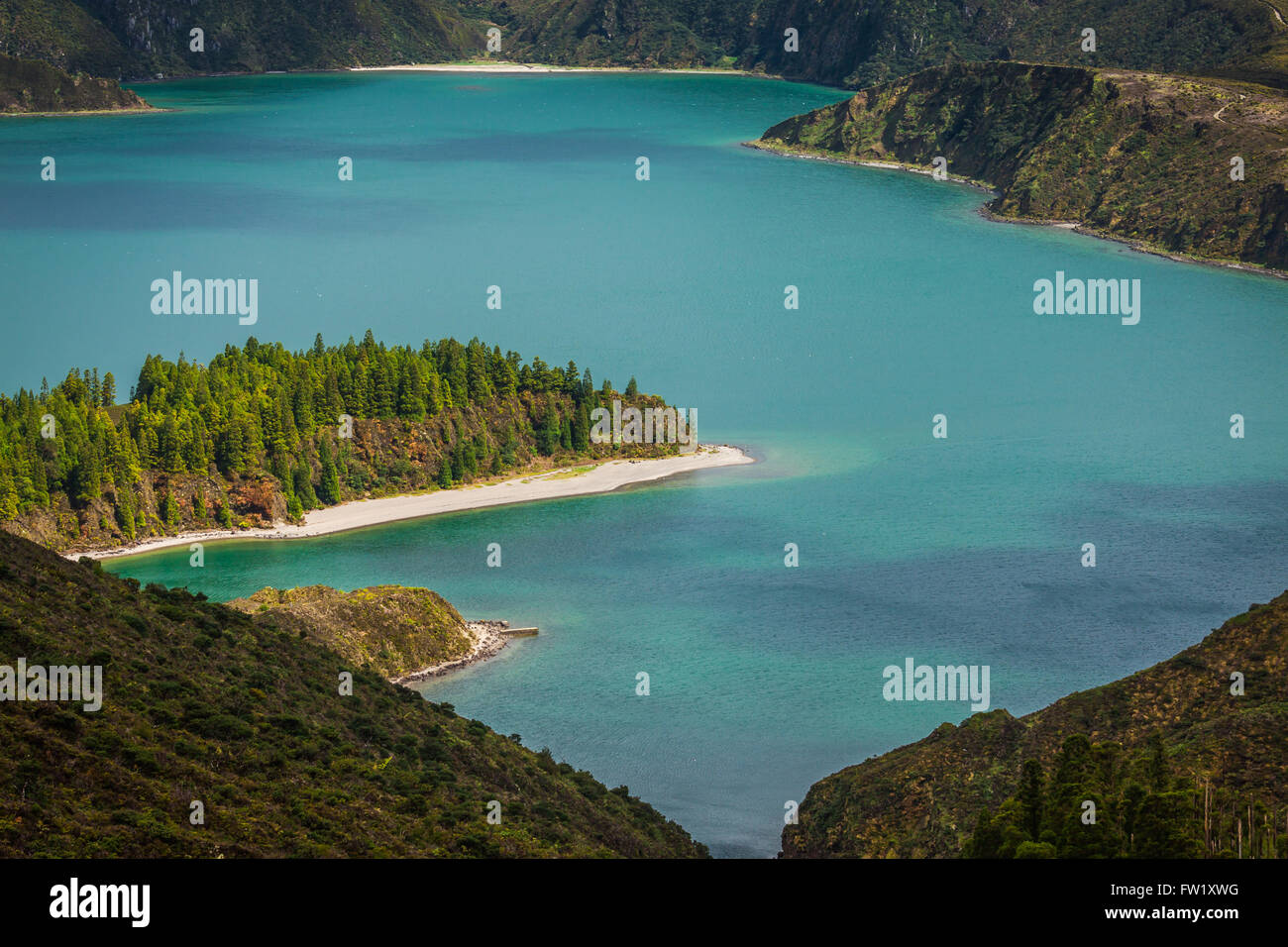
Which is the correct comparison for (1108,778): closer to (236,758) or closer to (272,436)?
(236,758)

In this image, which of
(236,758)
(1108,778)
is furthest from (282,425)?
(1108,778)

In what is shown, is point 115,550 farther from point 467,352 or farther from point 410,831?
point 410,831

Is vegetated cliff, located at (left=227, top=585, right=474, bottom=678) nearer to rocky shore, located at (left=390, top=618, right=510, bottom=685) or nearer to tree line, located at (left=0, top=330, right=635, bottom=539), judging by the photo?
rocky shore, located at (left=390, top=618, right=510, bottom=685)

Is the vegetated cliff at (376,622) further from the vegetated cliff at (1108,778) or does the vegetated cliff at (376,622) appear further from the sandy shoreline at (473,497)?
the sandy shoreline at (473,497)

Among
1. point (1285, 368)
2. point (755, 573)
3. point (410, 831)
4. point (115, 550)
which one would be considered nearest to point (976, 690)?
point (755, 573)

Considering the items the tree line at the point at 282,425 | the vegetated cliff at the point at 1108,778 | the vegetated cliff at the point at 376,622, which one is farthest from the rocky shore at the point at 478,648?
the tree line at the point at 282,425
